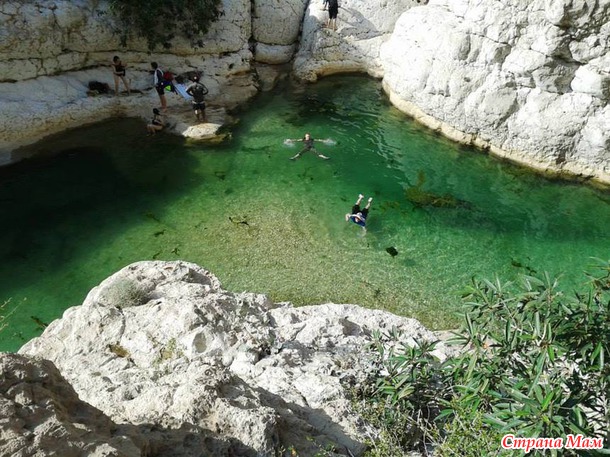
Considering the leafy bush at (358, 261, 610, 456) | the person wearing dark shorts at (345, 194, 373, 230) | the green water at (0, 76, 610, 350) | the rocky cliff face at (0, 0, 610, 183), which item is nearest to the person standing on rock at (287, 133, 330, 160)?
the green water at (0, 76, 610, 350)

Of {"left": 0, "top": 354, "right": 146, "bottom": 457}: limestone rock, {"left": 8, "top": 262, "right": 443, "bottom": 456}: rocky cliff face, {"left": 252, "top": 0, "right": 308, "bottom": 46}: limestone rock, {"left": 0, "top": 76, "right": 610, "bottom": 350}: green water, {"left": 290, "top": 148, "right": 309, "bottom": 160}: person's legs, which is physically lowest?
{"left": 0, "top": 76, "right": 610, "bottom": 350}: green water

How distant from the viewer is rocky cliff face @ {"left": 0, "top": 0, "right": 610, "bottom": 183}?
14.6 meters

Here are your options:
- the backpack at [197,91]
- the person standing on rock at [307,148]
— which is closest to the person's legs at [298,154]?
the person standing on rock at [307,148]

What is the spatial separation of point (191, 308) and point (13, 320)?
18.2 feet

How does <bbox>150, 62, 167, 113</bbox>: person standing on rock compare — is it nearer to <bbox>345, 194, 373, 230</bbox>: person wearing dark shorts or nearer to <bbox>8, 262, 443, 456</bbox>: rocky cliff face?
<bbox>345, 194, 373, 230</bbox>: person wearing dark shorts

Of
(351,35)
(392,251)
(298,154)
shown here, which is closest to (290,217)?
(392,251)

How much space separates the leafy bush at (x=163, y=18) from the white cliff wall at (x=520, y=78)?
841cm

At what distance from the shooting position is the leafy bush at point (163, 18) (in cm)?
1731

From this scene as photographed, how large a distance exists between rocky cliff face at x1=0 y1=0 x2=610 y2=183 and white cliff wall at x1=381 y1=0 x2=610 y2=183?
34 mm

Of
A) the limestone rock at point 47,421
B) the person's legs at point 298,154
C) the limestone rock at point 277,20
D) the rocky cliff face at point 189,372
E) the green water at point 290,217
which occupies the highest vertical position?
the limestone rock at point 277,20

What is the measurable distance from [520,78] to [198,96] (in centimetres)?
1127

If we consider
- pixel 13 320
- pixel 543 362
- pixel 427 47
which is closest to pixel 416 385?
pixel 543 362

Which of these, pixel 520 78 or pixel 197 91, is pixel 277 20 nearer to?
pixel 197 91

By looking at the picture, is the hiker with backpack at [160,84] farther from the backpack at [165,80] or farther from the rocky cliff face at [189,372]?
the rocky cliff face at [189,372]
